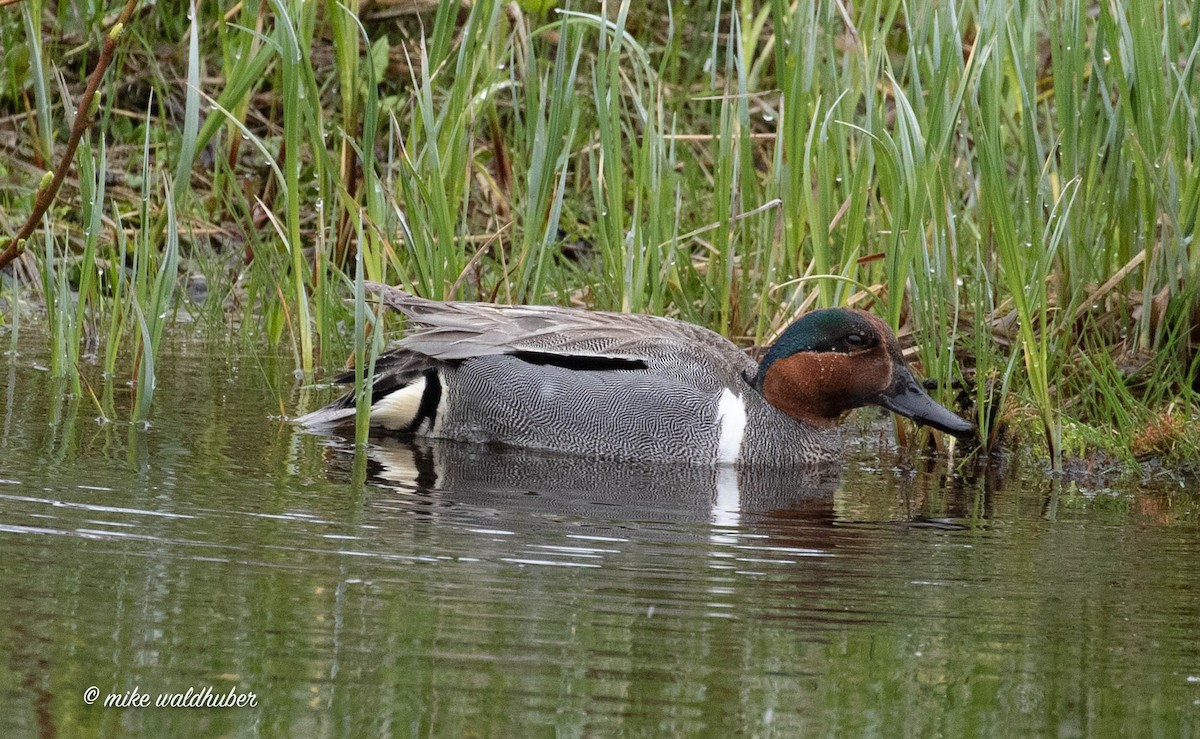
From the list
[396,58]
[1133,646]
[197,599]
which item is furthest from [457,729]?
[396,58]

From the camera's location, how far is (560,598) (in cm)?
308

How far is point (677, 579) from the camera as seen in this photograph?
3.30m

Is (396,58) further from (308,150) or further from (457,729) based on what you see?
(457,729)

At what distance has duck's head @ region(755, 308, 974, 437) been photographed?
17.4ft

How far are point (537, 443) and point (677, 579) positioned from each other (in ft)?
Result: 7.06

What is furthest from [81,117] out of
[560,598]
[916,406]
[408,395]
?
[916,406]

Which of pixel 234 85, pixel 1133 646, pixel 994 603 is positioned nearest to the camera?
pixel 1133 646

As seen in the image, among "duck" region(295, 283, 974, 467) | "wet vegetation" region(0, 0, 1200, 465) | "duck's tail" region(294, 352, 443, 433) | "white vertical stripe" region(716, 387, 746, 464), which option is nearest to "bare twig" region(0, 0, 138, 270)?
"wet vegetation" region(0, 0, 1200, 465)

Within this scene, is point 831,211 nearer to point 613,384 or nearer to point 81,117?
point 613,384

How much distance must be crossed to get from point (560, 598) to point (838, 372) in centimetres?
263

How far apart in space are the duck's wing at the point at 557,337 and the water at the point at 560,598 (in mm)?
581

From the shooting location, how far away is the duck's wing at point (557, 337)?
17.5ft

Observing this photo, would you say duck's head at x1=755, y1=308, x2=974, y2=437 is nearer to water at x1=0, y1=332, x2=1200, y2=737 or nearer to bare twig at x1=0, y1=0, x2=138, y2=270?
water at x1=0, y1=332, x2=1200, y2=737

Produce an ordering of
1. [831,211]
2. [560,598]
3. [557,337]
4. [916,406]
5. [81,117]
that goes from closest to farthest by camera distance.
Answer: [81,117] < [560,598] < [916,406] < [557,337] < [831,211]
